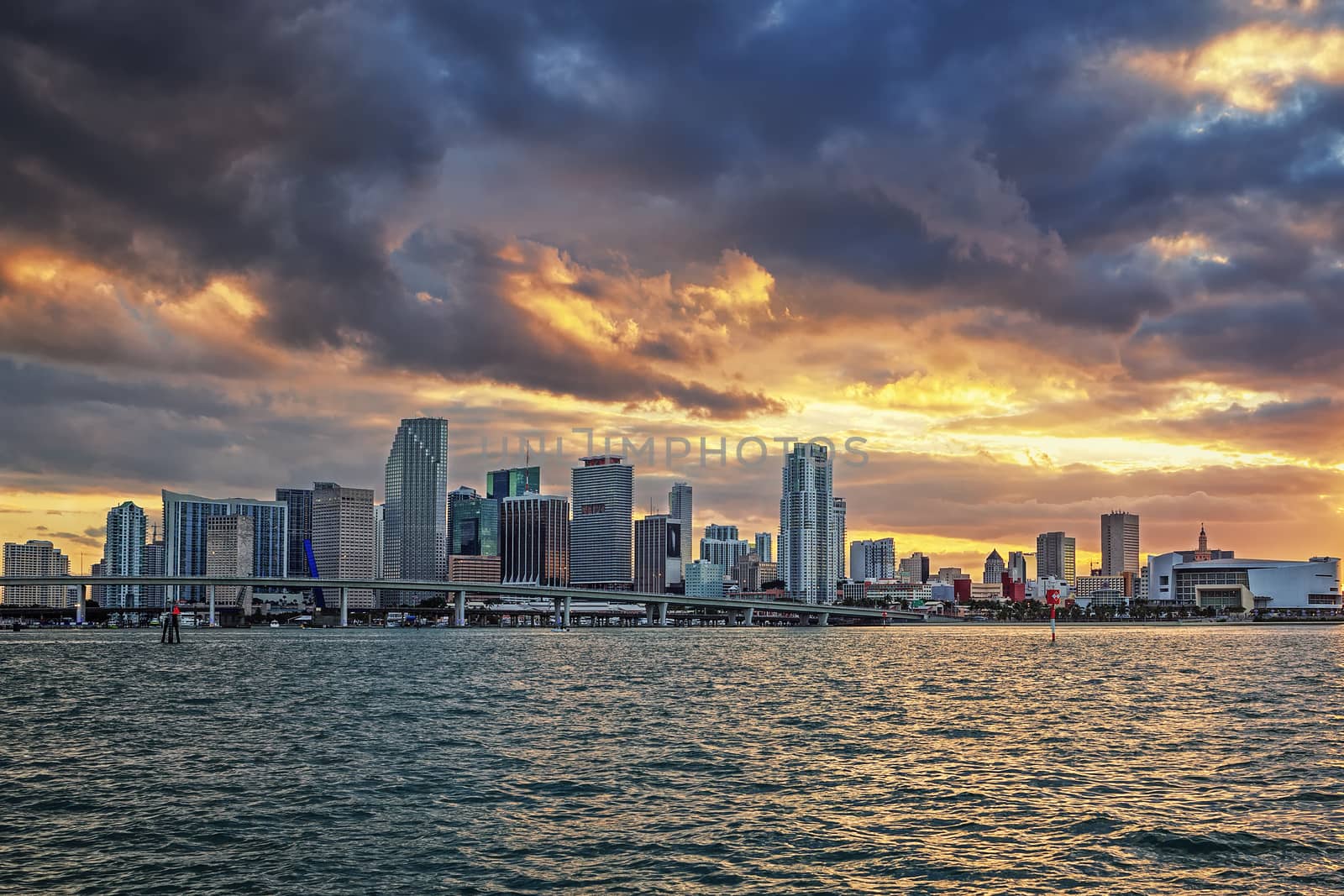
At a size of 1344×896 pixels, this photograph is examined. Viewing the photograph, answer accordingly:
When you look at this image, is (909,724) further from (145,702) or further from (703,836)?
(145,702)

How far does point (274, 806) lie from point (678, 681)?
62.8m

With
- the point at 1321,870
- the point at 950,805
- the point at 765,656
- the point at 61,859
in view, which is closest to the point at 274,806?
the point at 61,859

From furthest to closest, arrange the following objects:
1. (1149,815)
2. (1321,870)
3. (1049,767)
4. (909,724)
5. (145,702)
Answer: (145,702)
(909,724)
(1049,767)
(1149,815)
(1321,870)

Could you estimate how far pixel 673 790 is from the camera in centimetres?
3900

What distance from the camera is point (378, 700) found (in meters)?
76.3

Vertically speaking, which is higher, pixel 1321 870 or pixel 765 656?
pixel 1321 870

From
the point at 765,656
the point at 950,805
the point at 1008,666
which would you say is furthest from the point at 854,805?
the point at 765,656

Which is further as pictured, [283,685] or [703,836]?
[283,685]

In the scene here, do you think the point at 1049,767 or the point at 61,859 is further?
the point at 1049,767

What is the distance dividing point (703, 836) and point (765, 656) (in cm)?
11983

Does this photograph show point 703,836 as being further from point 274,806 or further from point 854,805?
point 274,806

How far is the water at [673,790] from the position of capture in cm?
2764

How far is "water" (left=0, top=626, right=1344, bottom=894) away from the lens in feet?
90.7

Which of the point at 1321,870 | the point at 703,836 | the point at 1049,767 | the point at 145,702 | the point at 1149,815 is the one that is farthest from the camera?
the point at 145,702
